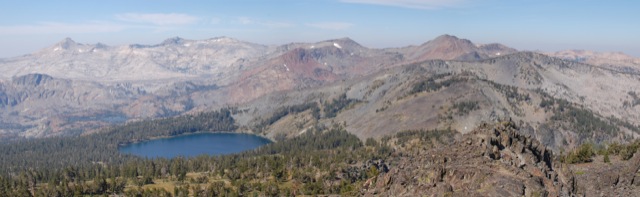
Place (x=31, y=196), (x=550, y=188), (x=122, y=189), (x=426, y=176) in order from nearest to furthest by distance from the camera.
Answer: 1. (x=550, y=188)
2. (x=426, y=176)
3. (x=31, y=196)
4. (x=122, y=189)

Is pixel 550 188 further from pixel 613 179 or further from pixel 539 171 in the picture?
pixel 613 179

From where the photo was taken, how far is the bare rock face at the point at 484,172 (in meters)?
62.5

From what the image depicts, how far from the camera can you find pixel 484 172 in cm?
6662

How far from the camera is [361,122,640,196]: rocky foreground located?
6281 cm

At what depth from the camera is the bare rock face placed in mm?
62469

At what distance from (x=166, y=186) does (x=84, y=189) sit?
29.4 meters

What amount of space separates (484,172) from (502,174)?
7.47 feet

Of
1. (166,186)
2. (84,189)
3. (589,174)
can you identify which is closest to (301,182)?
(166,186)

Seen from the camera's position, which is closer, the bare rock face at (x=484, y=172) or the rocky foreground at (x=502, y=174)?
the bare rock face at (x=484, y=172)

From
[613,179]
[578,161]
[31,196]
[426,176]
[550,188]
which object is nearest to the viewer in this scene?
[550,188]

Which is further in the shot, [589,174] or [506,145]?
[506,145]

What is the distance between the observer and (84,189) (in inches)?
7082

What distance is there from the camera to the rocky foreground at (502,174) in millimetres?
62812

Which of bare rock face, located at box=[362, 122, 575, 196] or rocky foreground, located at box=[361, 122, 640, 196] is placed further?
rocky foreground, located at box=[361, 122, 640, 196]
